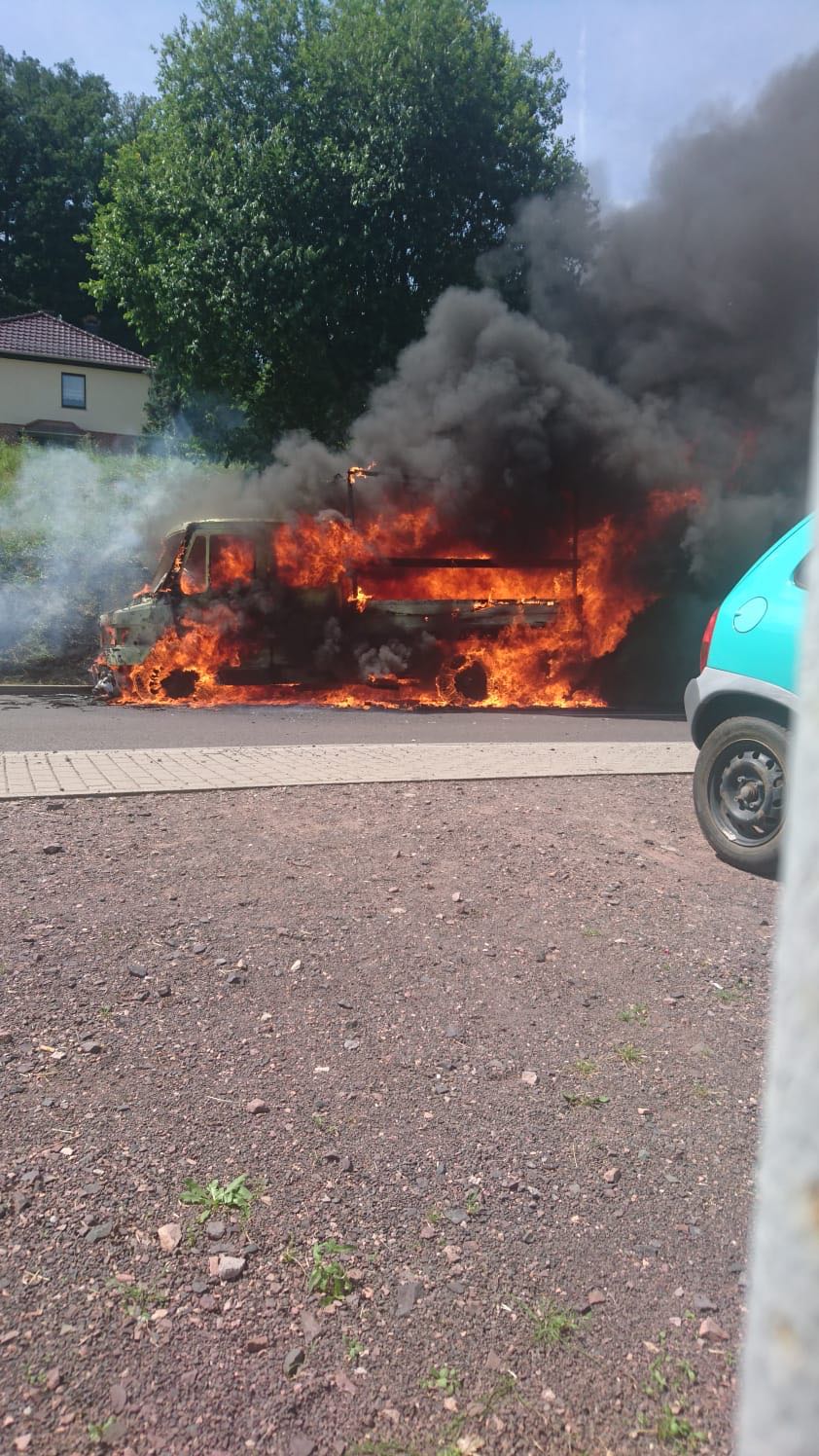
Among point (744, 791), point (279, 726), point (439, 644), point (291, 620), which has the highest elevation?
point (291, 620)

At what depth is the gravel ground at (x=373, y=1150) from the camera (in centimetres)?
189

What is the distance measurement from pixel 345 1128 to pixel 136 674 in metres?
10.8

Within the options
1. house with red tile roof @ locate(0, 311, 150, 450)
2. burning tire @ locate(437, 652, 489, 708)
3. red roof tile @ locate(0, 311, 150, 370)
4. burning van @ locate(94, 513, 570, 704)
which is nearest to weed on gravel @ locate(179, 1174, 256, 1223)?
burning van @ locate(94, 513, 570, 704)

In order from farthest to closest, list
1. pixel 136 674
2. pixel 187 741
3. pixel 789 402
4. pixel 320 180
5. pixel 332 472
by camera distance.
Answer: pixel 320 180
pixel 789 402
pixel 332 472
pixel 136 674
pixel 187 741

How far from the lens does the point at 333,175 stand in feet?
59.0

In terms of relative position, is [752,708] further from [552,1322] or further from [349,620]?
[349,620]

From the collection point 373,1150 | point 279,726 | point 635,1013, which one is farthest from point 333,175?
point 373,1150

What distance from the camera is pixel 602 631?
15.4m

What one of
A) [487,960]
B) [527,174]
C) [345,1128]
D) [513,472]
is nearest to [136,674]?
[513,472]

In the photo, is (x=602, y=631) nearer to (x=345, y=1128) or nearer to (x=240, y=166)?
(x=240, y=166)

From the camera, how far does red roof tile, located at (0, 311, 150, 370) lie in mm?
38188

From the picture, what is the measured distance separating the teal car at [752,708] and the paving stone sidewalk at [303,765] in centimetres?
192

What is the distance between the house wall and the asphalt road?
3000 cm

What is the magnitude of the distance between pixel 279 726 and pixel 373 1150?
7.96 metres
